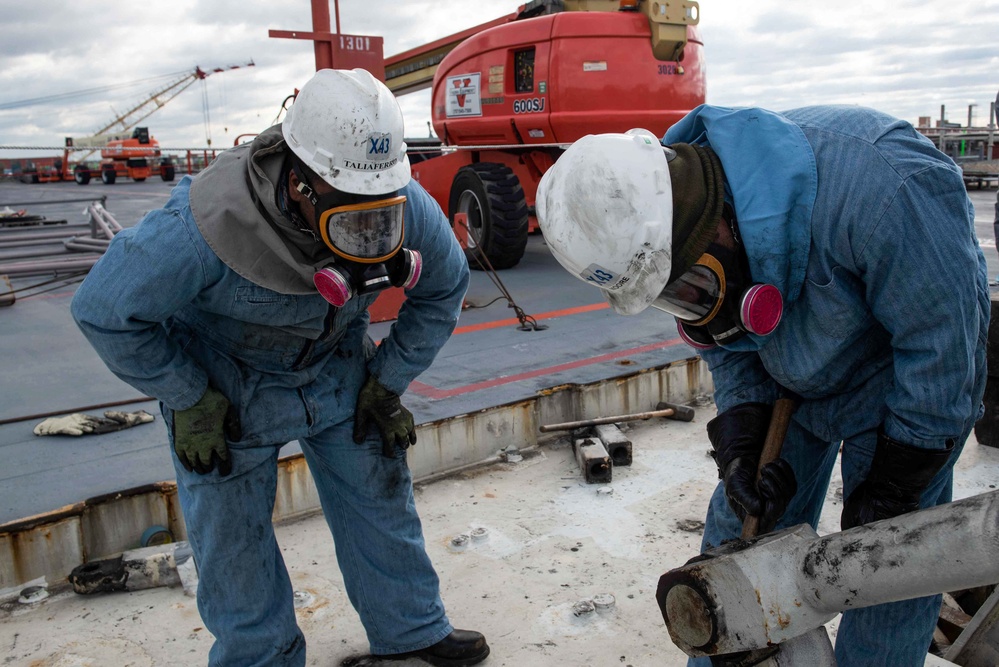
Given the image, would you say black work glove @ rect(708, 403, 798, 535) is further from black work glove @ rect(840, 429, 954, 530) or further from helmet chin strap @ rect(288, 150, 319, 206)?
helmet chin strap @ rect(288, 150, 319, 206)

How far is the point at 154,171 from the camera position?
34.9 meters

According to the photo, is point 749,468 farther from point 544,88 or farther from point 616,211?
point 544,88

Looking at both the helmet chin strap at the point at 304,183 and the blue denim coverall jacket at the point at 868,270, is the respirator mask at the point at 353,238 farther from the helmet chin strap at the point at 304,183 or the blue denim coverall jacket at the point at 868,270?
the blue denim coverall jacket at the point at 868,270

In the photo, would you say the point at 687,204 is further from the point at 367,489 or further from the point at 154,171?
the point at 154,171

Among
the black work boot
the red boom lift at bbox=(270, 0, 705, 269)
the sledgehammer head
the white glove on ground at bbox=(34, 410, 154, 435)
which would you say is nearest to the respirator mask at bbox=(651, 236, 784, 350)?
the black work boot

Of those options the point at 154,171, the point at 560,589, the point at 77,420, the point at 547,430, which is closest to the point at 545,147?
the point at 547,430

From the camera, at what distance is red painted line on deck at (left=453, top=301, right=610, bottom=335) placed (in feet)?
19.4

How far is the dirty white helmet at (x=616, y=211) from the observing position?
5.58 feet

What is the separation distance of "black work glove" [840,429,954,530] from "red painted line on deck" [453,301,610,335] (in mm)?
4030

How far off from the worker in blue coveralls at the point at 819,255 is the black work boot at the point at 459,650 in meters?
1.08

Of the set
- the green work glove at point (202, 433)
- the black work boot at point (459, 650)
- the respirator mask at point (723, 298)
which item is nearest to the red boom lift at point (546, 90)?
the black work boot at point (459, 650)

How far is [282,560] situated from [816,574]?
1.58 metres

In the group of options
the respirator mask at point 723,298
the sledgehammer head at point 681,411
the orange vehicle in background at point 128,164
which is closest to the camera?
the respirator mask at point 723,298

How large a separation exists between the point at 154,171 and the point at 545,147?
31.3 m
